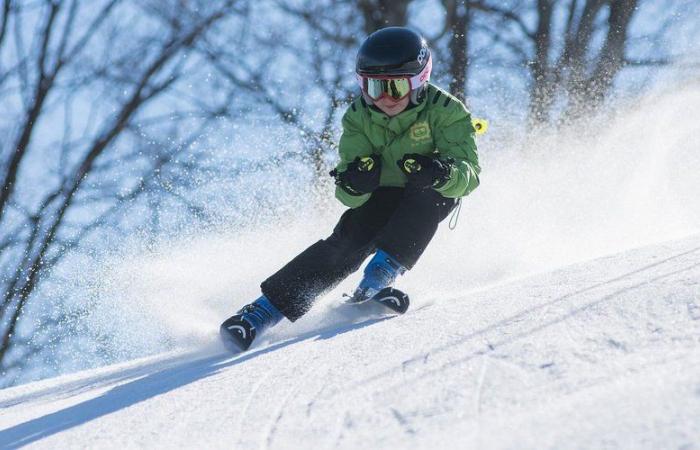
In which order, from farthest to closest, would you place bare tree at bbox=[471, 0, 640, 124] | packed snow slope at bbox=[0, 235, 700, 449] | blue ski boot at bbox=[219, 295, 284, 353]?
bare tree at bbox=[471, 0, 640, 124], blue ski boot at bbox=[219, 295, 284, 353], packed snow slope at bbox=[0, 235, 700, 449]

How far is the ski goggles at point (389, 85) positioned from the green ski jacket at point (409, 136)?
0.10 m

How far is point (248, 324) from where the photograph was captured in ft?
9.99

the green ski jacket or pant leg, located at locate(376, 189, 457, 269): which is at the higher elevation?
the green ski jacket

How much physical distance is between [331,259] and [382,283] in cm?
25

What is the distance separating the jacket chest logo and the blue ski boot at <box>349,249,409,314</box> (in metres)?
0.57

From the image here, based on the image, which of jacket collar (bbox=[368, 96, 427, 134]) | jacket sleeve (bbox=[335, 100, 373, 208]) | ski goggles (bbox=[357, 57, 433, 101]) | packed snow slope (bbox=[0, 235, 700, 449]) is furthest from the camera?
jacket sleeve (bbox=[335, 100, 373, 208])

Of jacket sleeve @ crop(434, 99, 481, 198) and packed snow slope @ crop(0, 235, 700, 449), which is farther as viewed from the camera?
jacket sleeve @ crop(434, 99, 481, 198)

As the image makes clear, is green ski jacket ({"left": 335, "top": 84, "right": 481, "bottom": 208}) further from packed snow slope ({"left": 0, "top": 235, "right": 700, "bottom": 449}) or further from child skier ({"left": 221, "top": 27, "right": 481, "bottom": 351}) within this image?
packed snow slope ({"left": 0, "top": 235, "right": 700, "bottom": 449})

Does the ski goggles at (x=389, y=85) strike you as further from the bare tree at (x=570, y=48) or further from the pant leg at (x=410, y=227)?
the bare tree at (x=570, y=48)

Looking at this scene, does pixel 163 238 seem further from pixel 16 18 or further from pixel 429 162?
pixel 429 162

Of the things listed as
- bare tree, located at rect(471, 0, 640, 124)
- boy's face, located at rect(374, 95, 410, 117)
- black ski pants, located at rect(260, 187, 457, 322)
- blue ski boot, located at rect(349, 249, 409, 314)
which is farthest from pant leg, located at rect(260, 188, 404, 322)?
bare tree, located at rect(471, 0, 640, 124)

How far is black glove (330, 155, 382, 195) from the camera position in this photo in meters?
3.25

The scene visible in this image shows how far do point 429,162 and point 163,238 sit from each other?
594 cm

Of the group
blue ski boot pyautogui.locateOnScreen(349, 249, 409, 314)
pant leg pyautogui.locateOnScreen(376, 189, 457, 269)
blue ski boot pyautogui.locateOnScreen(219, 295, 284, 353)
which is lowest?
blue ski boot pyautogui.locateOnScreen(219, 295, 284, 353)
